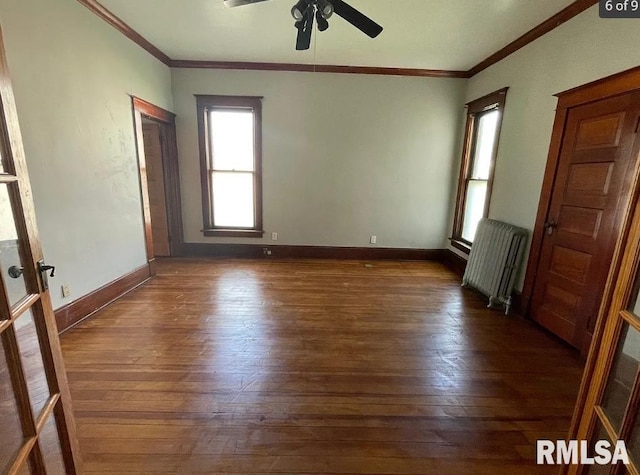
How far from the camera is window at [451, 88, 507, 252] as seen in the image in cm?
360

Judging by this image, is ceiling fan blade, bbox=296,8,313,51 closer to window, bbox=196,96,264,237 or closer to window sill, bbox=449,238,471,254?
window, bbox=196,96,264,237

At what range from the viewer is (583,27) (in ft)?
7.77

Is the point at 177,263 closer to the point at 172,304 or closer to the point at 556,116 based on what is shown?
the point at 172,304

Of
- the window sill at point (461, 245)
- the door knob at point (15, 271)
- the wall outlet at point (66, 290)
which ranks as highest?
the door knob at point (15, 271)

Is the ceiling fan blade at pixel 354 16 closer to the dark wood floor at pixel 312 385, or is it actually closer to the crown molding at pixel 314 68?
the crown molding at pixel 314 68

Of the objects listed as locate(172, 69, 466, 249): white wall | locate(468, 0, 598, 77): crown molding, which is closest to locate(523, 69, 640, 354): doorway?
locate(468, 0, 598, 77): crown molding

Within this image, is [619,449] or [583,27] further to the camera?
[583,27]

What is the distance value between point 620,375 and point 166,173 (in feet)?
15.7

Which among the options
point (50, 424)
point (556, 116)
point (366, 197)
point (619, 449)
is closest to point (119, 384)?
point (50, 424)

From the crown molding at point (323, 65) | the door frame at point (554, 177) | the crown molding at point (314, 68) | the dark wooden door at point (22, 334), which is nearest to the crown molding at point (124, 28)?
the crown molding at point (323, 65)

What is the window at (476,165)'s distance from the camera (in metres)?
3.60

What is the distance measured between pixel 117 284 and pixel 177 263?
1.20 m

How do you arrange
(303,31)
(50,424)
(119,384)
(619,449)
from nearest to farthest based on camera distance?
(619,449)
(50,424)
(119,384)
(303,31)

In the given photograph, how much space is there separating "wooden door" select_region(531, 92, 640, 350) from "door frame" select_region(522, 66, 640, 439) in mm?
45
